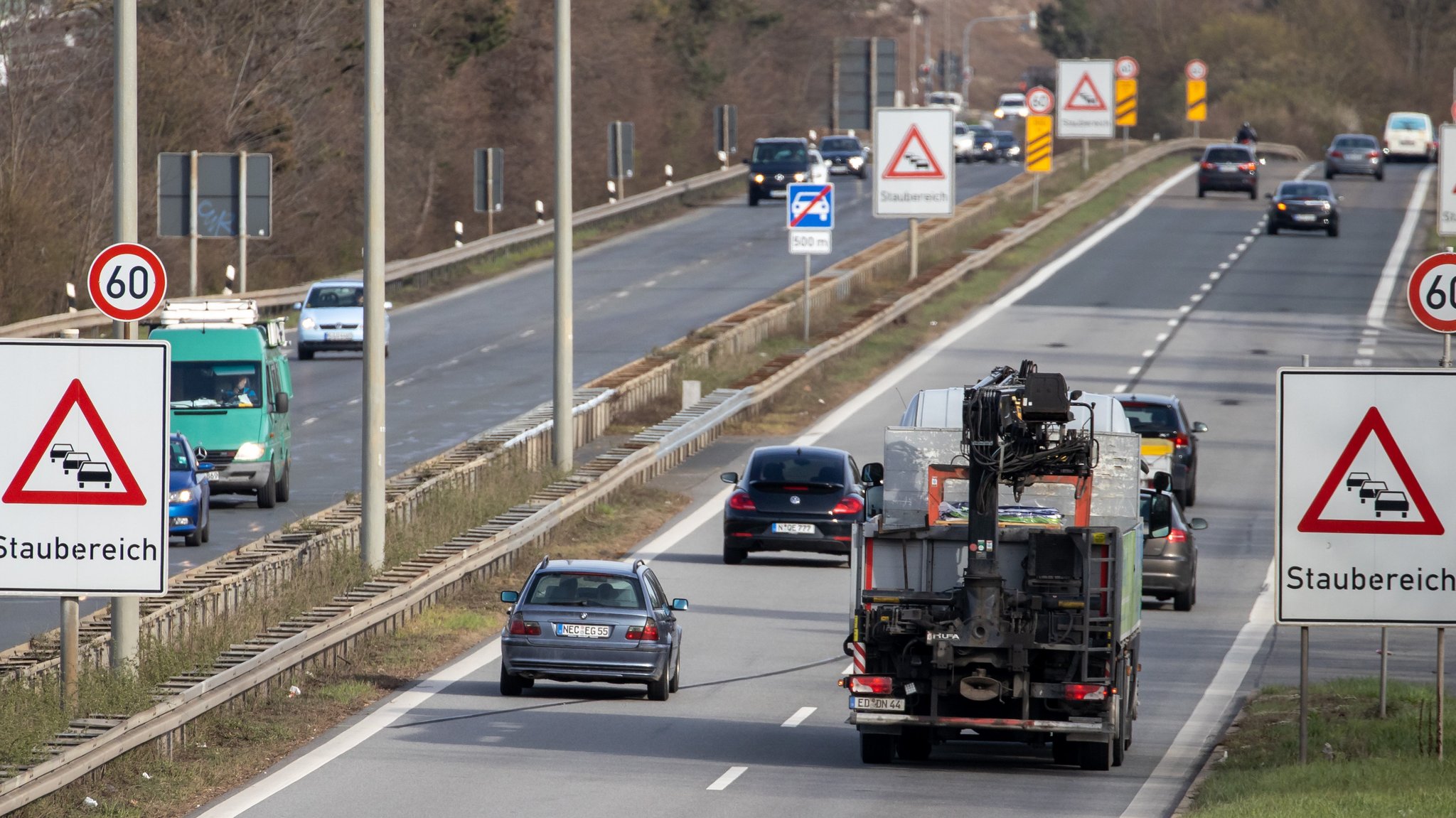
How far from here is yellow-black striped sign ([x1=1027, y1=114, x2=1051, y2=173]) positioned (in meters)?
68.1

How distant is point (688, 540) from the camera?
2867 cm

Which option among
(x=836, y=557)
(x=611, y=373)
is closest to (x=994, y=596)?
(x=836, y=557)

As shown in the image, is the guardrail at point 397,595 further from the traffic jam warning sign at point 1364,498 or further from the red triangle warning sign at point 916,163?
the traffic jam warning sign at point 1364,498

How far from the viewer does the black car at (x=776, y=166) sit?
74375mm

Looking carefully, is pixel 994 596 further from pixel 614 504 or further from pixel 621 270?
pixel 621 270

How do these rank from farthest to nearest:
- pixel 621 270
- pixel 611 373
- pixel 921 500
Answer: pixel 621 270 → pixel 611 373 → pixel 921 500

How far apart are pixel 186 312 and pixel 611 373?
9810mm

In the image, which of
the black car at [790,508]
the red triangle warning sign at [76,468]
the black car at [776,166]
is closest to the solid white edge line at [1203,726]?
Answer: the black car at [790,508]

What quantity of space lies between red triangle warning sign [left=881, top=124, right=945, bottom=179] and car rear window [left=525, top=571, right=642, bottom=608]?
32.7 m

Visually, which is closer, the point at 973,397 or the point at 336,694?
the point at 973,397

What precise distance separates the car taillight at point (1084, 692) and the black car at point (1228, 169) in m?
61.6

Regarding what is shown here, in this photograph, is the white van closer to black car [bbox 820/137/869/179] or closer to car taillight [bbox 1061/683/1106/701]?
black car [bbox 820/137/869/179]

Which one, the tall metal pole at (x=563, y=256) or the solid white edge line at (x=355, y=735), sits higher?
the tall metal pole at (x=563, y=256)

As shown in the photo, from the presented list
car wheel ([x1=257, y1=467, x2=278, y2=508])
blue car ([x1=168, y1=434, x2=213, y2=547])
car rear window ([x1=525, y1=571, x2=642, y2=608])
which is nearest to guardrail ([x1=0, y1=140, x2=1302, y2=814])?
car rear window ([x1=525, y1=571, x2=642, y2=608])
